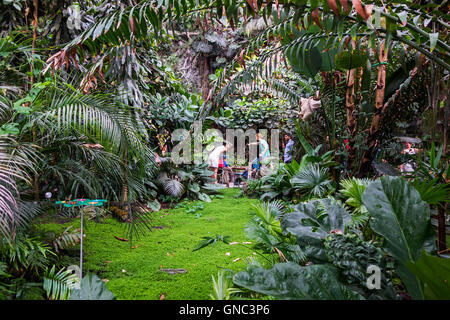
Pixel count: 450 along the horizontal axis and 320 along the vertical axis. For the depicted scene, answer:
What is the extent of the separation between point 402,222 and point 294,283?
667 mm

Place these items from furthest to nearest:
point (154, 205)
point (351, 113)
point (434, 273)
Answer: point (154, 205)
point (351, 113)
point (434, 273)

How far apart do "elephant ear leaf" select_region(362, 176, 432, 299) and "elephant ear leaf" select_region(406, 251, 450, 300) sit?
144 millimetres

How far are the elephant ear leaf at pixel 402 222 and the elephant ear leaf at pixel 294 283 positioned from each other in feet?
0.95

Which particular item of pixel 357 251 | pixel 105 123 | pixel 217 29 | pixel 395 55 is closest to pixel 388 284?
pixel 357 251

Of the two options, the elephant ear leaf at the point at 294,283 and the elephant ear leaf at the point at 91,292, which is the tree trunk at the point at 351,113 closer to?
the elephant ear leaf at the point at 294,283

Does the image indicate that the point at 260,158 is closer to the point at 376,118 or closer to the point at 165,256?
the point at 376,118

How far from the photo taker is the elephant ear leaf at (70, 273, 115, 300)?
1173 millimetres

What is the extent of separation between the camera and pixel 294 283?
1.25m

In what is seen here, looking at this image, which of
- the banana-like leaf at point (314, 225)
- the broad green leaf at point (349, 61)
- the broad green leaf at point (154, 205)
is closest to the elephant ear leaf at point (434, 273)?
the banana-like leaf at point (314, 225)

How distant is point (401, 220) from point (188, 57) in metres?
13.1

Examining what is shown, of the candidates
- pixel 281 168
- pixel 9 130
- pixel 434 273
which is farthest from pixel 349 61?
pixel 9 130

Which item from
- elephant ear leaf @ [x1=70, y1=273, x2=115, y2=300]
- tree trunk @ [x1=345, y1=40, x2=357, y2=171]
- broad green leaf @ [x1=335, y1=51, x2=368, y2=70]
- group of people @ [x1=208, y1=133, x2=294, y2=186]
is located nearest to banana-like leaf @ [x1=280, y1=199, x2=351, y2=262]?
elephant ear leaf @ [x1=70, y1=273, x2=115, y2=300]

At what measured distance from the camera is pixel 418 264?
114cm

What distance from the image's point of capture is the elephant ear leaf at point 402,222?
1.38 meters
